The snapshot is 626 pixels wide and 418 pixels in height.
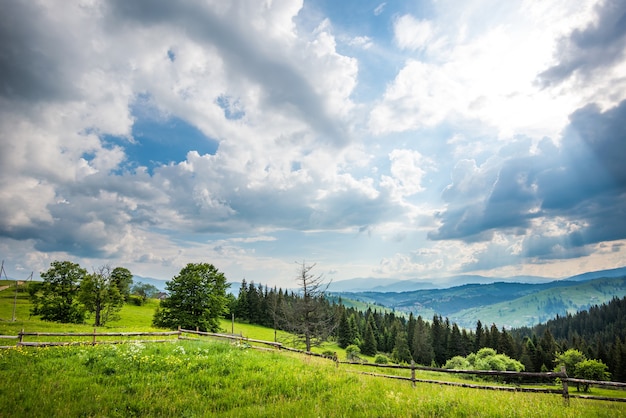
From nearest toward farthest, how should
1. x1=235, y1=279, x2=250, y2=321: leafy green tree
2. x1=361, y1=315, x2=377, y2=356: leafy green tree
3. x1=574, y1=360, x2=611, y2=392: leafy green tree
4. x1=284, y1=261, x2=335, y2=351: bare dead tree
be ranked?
x1=284, y1=261, x2=335, y2=351: bare dead tree
x1=574, y1=360, x2=611, y2=392: leafy green tree
x1=361, y1=315, x2=377, y2=356: leafy green tree
x1=235, y1=279, x2=250, y2=321: leafy green tree

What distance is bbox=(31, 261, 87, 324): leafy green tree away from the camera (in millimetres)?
45750

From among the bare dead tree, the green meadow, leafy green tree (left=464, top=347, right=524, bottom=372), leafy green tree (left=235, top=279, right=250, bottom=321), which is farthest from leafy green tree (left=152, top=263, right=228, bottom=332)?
leafy green tree (left=464, top=347, right=524, bottom=372)

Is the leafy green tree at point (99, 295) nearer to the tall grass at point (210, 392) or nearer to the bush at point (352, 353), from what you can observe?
the tall grass at point (210, 392)

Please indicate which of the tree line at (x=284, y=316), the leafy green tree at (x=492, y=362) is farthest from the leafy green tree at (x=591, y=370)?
the leafy green tree at (x=492, y=362)

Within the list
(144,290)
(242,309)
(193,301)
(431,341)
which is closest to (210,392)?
(193,301)

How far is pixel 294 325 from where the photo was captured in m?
33.6

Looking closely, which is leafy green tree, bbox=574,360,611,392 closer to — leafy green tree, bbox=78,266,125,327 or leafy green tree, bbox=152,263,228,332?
leafy green tree, bbox=152,263,228,332

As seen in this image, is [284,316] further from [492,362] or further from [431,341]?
[431,341]

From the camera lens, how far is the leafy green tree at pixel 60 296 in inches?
1801

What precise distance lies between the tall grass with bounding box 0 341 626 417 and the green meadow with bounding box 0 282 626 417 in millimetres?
29

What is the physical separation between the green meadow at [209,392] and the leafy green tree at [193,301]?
111ft

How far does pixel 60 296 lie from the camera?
4719cm

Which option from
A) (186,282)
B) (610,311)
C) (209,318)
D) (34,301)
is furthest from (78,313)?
(610,311)

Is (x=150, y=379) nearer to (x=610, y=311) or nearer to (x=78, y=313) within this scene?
(x=78, y=313)
